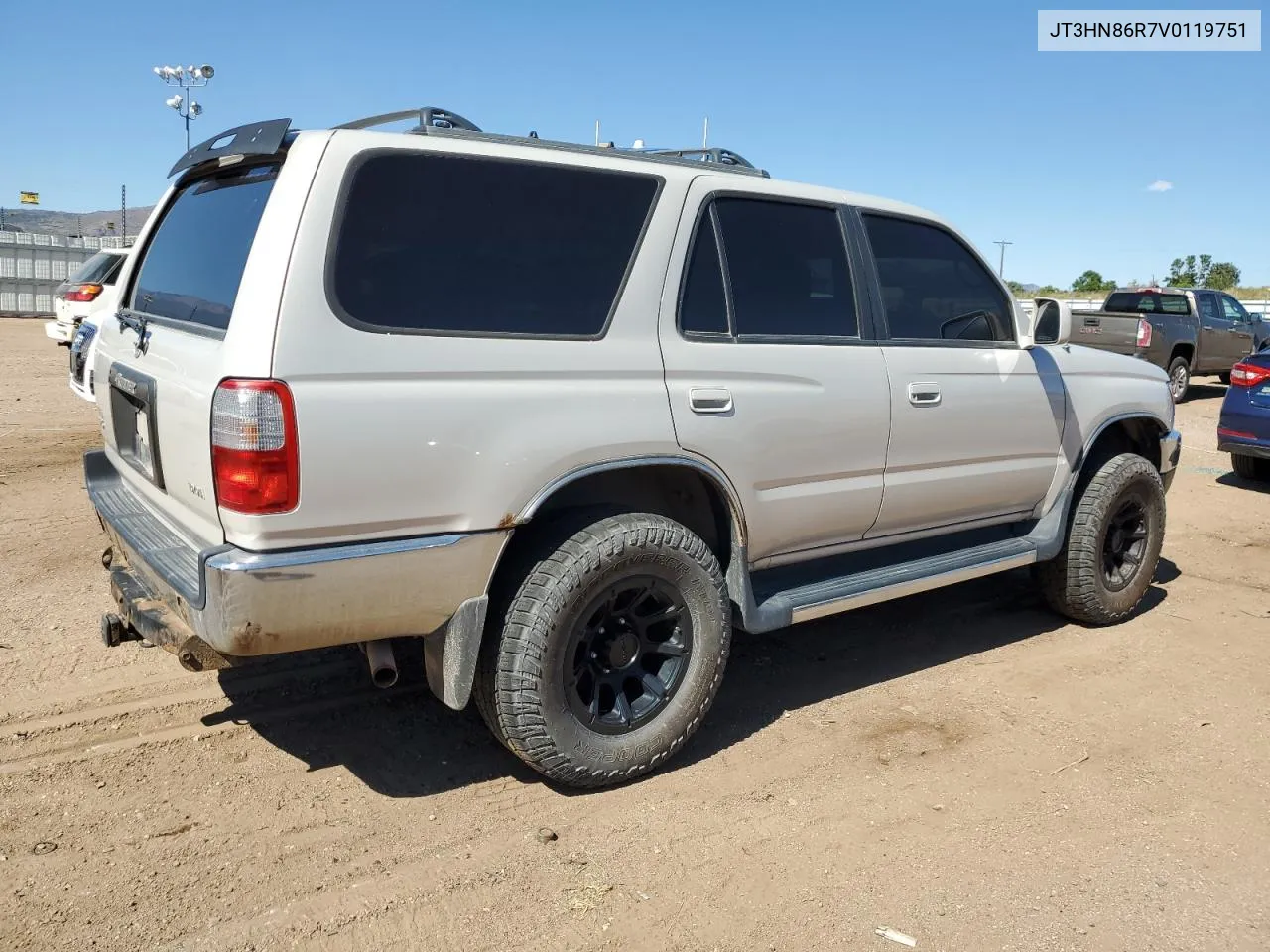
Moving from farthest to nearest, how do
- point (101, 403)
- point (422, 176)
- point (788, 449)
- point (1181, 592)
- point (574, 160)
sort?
point (1181, 592)
point (101, 403)
point (788, 449)
point (574, 160)
point (422, 176)

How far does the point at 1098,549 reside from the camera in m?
5.07

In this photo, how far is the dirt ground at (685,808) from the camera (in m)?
2.76

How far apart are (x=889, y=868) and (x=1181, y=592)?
152 inches

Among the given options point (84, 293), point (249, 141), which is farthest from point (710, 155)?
point (84, 293)

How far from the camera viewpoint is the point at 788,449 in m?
3.70

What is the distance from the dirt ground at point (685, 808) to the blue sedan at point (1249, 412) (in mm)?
4854

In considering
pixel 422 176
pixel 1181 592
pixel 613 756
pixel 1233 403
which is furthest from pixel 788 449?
pixel 1233 403

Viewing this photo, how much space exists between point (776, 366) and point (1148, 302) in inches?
587

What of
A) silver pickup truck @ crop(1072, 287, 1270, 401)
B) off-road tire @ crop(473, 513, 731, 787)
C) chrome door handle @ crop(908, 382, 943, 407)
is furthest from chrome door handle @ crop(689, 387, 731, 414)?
silver pickup truck @ crop(1072, 287, 1270, 401)

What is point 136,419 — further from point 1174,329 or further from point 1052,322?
point 1174,329

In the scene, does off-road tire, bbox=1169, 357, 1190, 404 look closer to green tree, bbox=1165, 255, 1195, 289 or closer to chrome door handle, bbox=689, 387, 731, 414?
chrome door handle, bbox=689, 387, 731, 414

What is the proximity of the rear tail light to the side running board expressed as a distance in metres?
1.62

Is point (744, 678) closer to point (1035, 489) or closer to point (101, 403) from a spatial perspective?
point (1035, 489)

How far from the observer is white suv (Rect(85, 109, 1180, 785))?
2760 mm
